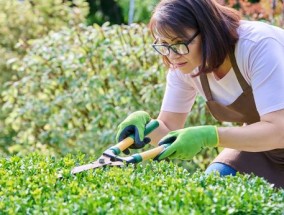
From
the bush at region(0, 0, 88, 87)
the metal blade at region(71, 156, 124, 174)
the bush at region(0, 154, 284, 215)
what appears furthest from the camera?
the bush at region(0, 0, 88, 87)

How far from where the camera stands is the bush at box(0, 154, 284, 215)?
2689 millimetres

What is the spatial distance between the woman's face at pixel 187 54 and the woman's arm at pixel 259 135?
30cm

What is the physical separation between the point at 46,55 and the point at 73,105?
44cm

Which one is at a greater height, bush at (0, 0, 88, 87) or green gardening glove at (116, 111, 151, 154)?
green gardening glove at (116, 111, 151, 154)

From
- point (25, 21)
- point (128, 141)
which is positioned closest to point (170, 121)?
point (128, 141)

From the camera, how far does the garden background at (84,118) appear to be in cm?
277

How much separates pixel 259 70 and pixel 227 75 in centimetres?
23

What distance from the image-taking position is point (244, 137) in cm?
339

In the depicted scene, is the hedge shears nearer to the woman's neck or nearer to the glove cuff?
the glove cuff

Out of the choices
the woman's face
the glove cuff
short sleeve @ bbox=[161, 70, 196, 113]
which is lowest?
short sleeve @ bbox=[161, 70, 196, 113]

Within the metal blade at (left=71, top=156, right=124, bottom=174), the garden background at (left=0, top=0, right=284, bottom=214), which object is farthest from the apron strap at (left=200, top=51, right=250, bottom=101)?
the metal blade at (left=71, top=156, right=124, bottom=174)

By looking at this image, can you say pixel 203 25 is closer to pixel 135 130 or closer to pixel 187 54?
pixel 187 54

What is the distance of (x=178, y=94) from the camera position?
12.7 ft

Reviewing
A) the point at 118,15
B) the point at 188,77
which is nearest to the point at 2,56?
the point at 188,77
